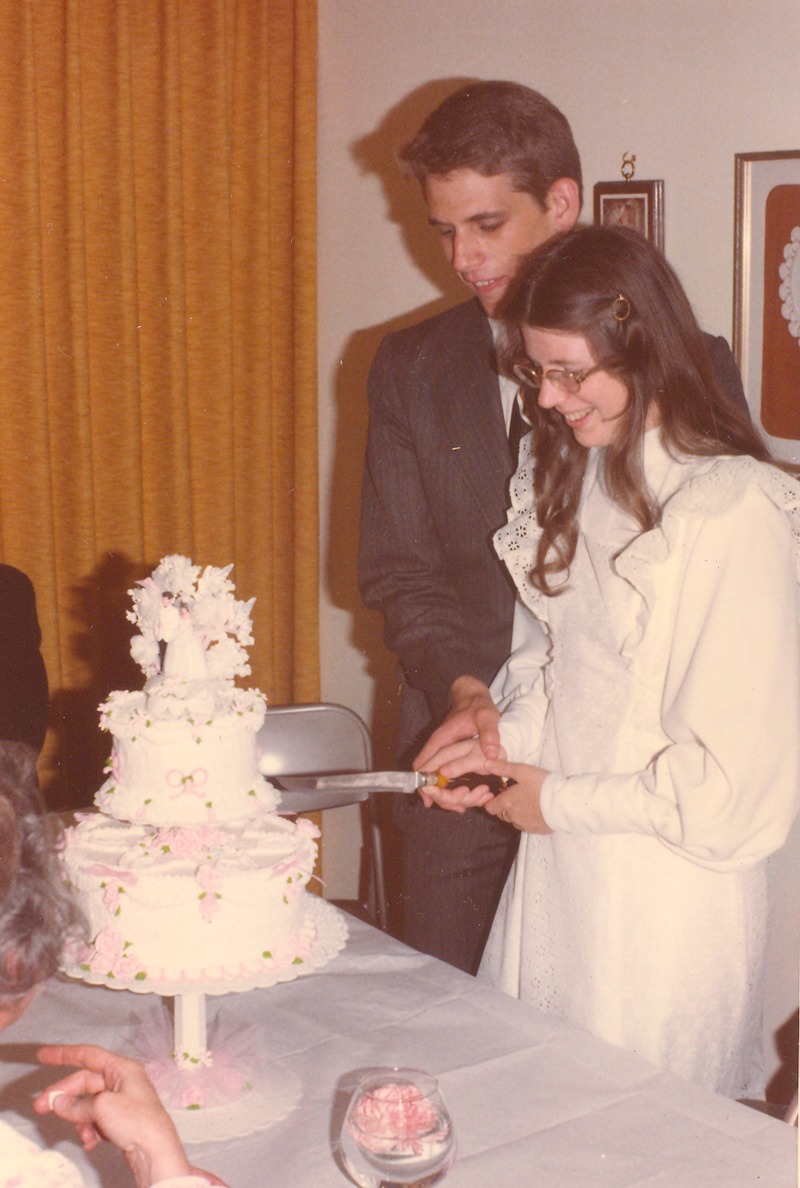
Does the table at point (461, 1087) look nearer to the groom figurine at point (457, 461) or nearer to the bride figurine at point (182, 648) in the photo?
the bride figurine at point (182, 648)

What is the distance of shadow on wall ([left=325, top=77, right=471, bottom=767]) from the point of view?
4230mm

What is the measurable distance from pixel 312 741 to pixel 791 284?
1696mm

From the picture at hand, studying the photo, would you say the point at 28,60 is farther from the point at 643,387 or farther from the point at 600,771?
the point at 600,771

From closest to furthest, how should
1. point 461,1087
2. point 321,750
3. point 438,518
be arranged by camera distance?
point 461,1087
point 438,518
point 321,750

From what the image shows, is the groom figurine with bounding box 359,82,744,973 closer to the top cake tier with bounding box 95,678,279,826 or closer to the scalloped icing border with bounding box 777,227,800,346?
the scalloped icing border with bounding box 777,227,800,346

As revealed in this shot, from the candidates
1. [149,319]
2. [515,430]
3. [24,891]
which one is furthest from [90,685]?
[24,891]

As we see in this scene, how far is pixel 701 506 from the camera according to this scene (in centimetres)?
210

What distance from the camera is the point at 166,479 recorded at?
4332 millimetres

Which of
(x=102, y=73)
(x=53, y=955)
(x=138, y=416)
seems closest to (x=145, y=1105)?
(x=53, y=955)

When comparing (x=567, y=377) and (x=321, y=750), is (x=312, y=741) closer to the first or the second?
(x=321, y=750)

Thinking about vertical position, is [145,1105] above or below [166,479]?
below

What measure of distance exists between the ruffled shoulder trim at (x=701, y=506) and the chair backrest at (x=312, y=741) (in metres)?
1.61

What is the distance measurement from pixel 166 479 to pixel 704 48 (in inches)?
82.4

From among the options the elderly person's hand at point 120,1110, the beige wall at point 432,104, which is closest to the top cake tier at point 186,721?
the elderly person's hand at point 120,1110
